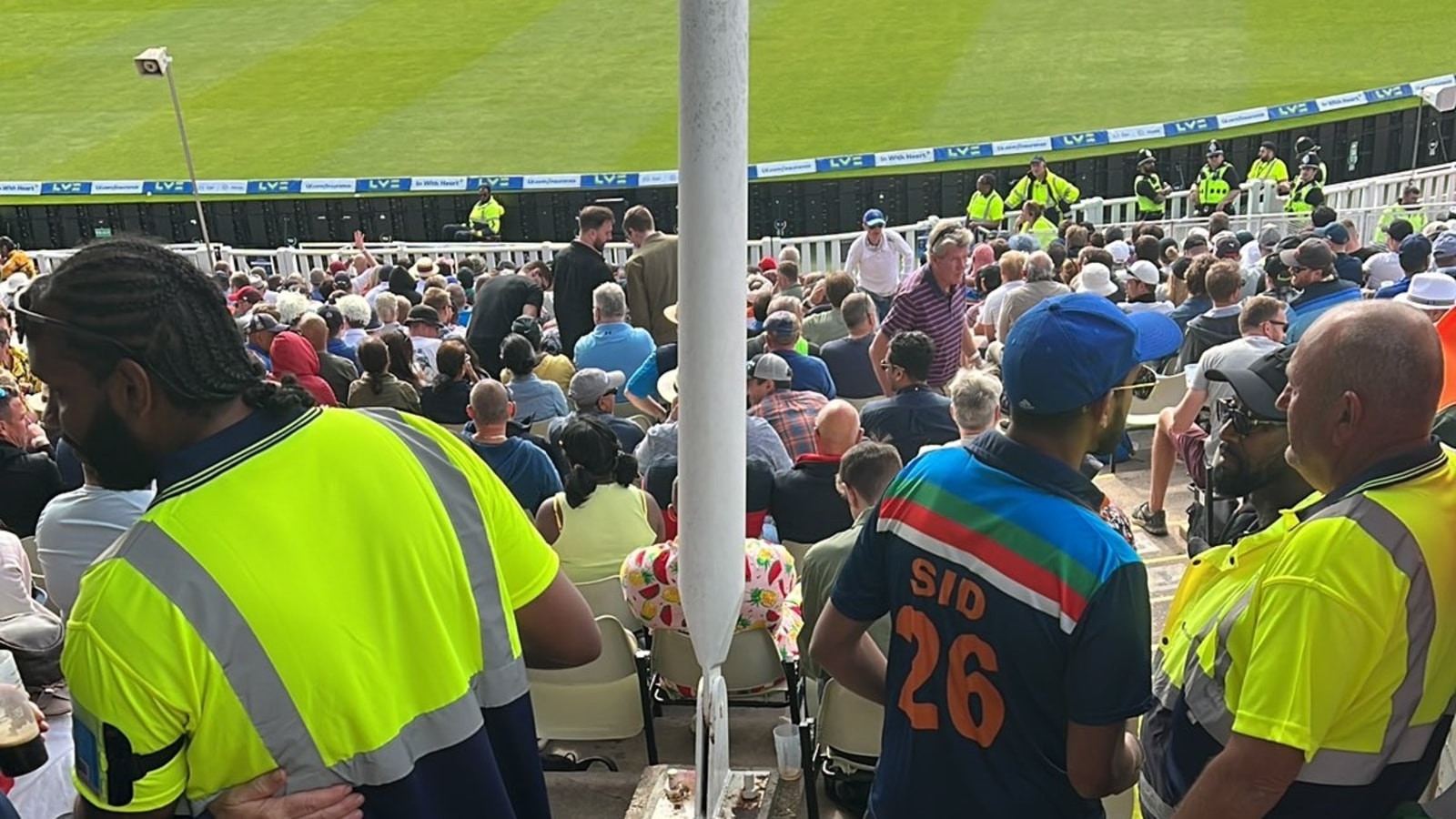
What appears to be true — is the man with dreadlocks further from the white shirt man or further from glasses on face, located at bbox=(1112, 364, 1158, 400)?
the white shirt man

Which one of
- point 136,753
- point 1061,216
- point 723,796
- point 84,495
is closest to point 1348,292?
point 723,796

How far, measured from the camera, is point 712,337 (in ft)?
8.90

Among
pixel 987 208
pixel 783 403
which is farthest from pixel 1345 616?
pixel 987 208

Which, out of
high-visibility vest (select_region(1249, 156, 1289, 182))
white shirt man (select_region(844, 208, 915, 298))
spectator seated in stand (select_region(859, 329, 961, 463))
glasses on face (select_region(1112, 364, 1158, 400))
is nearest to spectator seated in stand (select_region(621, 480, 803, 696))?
glasses on face (select_region(1112, 364, 1158, 400))

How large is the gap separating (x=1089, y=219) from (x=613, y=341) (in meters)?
11.3

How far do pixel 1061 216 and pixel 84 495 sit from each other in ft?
46.6

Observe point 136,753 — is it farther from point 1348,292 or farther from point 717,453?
point 1348,292

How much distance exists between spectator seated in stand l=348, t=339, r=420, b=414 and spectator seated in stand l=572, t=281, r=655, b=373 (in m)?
1.17

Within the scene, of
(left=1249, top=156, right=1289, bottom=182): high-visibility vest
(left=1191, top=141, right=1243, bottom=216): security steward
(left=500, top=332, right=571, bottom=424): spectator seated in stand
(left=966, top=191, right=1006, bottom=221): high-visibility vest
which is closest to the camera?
(left=500, top=332, right=571, bottom=424): spectator seated in stand

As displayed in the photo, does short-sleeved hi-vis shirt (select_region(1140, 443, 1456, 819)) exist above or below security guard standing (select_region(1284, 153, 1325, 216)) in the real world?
above

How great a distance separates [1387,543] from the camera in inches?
80.5

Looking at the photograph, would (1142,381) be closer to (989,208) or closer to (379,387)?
(379,387)

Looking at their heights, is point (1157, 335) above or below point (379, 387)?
above

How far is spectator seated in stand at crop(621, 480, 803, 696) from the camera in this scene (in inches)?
159
